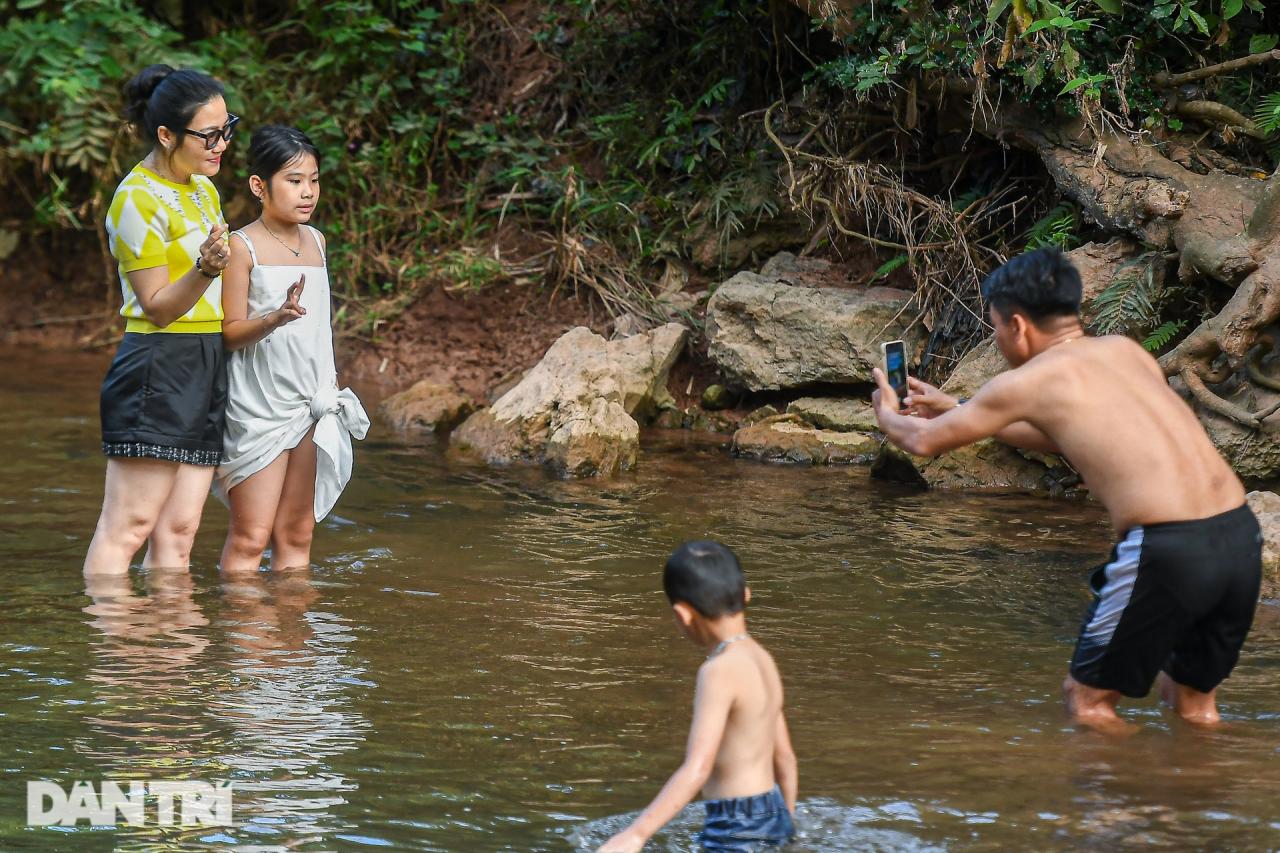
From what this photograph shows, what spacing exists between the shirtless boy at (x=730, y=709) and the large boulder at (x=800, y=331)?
544 centimetres

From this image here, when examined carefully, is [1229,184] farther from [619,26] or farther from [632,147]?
[619,26]

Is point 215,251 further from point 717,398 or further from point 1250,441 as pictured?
point 717,398

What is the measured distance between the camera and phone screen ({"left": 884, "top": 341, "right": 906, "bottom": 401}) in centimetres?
427

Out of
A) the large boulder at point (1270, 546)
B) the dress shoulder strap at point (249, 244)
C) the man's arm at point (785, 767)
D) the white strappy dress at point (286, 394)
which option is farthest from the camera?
the large boulder at point (1270, 546)

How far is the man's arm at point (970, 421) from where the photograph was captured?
389cm

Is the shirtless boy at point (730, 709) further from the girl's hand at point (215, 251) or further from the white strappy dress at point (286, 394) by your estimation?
the white strappy dress at point (286, 394)

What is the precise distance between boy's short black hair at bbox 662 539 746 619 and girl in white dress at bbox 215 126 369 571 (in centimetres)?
231

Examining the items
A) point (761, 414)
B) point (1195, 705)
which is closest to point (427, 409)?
point (761, 414)

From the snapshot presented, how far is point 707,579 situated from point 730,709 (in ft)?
0.93

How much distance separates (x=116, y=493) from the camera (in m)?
5.07

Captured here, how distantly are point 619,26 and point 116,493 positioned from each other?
6973 millimetres

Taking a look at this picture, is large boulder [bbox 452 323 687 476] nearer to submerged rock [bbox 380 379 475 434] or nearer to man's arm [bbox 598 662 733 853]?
submerged rock [bbox 380 379 475 434]

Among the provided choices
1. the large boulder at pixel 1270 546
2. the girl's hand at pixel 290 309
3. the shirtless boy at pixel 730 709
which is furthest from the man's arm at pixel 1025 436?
the girl's hand at pixel 290 309

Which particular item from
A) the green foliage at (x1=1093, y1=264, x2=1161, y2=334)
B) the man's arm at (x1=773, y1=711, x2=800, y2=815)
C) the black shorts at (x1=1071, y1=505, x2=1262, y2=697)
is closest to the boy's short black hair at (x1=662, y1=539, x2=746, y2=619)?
the man's arm at (x1=773, y1=711, x2=800, y2=815)
